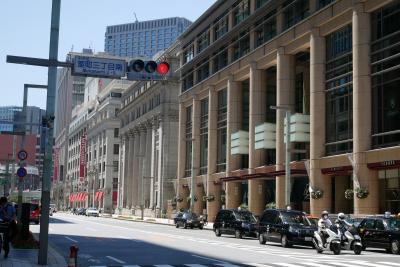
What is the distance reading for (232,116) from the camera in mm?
63281

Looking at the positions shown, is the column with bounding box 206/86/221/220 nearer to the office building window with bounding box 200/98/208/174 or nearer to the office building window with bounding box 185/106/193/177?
the office building window with bounding box 200/98/208/174

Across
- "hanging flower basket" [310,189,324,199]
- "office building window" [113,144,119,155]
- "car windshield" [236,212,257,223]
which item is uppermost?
"office building window" [113,144,119,155]

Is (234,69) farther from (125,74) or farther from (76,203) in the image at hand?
(76,203)

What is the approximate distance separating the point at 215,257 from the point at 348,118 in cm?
2404

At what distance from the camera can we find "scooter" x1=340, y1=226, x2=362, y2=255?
24797mm

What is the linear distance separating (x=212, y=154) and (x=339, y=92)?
26849 millimetres

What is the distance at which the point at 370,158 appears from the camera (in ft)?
128

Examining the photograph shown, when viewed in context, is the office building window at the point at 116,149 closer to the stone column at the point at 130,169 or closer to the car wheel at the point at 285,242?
the stone column at the point at 130,169

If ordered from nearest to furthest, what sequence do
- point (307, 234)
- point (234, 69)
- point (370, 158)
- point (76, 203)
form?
1. point (307, 234)
2. point (370, 158)
3. point (234, 69)
4. point (76, 203)

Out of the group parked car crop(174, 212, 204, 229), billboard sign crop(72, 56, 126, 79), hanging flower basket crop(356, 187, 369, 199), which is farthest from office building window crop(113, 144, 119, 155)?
billboard sign crop(72, 56, 126, 79)

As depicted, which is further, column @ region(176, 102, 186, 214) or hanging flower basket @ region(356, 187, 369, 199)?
column @ region(176, 102, 186, 214)

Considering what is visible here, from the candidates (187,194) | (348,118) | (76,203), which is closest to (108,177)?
(76,203)

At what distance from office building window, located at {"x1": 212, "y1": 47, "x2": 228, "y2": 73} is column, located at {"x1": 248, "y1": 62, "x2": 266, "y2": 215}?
911cm

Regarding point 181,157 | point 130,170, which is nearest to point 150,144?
point 130,170
